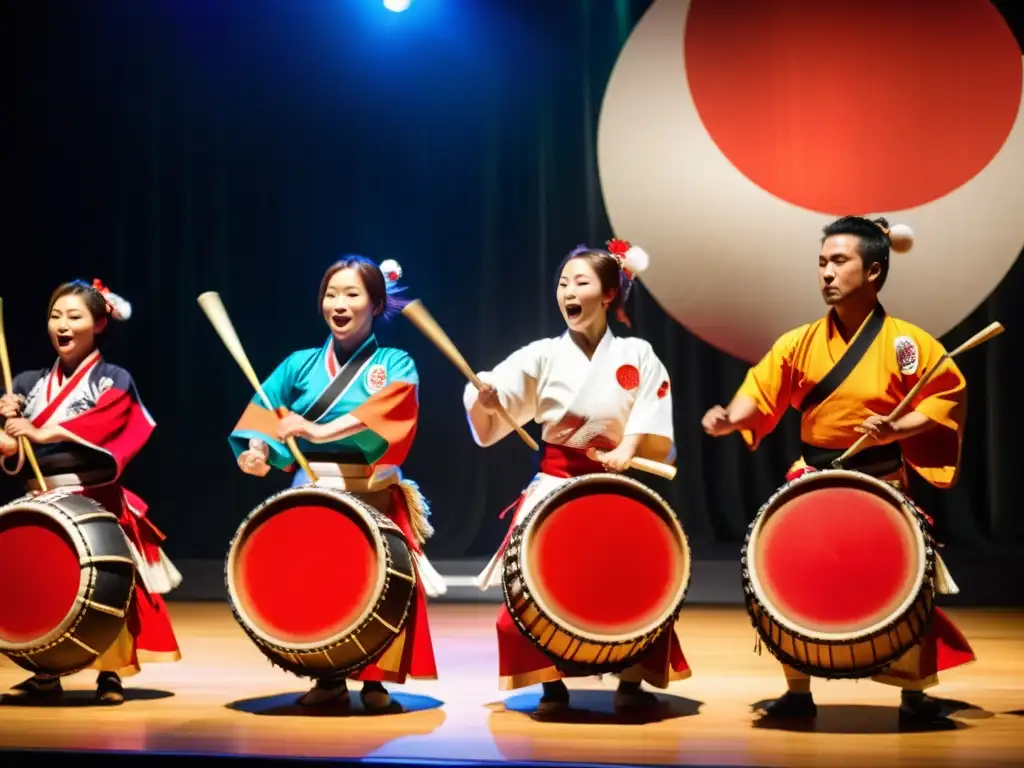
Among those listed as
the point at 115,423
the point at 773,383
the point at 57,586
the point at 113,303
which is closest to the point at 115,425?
the point at 115,423

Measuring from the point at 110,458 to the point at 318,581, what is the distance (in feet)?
2.52

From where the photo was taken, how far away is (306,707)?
3131mm

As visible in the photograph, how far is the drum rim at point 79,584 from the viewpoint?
2988mm

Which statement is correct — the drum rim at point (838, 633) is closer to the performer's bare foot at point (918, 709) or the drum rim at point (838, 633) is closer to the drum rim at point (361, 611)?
the performer's bare foot at point (918, 709)

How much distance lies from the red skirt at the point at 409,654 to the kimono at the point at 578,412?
170 millimetres

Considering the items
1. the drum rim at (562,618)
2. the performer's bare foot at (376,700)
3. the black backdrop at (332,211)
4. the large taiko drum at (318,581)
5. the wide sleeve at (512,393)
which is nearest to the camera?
the drum rim at (562,618)

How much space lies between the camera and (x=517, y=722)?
2934 mm

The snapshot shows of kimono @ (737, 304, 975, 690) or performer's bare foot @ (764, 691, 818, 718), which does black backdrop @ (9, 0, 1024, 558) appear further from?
performer's bare foot @ (764, 691, 818, 718)

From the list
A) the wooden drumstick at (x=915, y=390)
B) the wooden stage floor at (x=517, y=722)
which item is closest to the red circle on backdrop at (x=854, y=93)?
the wooden stage floor at (x=517, y=722)

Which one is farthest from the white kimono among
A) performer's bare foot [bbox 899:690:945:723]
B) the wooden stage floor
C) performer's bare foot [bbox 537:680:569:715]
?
performer's bare foot [bbox 899:690:945:723]

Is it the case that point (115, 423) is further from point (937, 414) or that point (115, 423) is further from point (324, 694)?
point (937, 414)

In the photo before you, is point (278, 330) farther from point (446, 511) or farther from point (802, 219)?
point (802, 219)

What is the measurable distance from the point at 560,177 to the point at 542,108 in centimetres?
31

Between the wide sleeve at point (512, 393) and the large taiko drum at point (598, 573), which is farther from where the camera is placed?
the wide sleeve at point (512, 393)
